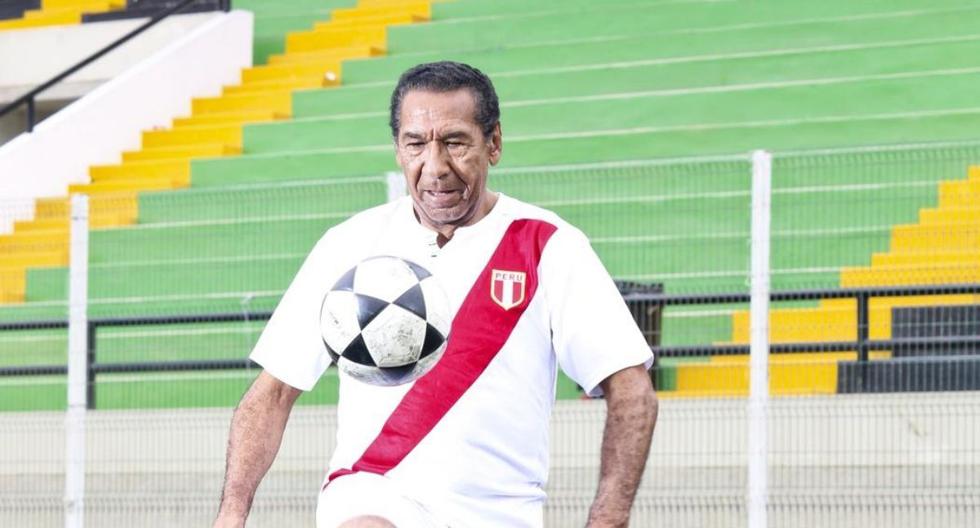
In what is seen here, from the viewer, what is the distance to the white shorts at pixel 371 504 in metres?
3.73

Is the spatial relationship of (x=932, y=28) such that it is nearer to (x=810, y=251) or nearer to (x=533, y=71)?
(x=533, y=71)

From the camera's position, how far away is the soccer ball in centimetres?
372

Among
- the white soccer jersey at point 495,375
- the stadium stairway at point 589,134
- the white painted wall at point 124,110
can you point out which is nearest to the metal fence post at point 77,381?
the stadium stairway at point 589,134

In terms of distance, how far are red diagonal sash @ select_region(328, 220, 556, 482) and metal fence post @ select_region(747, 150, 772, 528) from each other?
518 cm

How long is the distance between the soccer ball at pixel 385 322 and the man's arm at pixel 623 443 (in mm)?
353

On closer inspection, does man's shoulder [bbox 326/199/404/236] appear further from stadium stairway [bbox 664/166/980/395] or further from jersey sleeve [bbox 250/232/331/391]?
stadium stairway [bbox 664/166/980/395]

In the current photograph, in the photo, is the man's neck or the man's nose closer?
the man's nose

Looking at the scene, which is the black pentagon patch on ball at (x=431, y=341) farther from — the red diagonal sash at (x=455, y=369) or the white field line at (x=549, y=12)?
the white field line at (x=549, y=12)

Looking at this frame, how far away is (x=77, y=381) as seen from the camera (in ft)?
33.1

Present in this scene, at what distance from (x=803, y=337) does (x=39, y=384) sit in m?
4.24

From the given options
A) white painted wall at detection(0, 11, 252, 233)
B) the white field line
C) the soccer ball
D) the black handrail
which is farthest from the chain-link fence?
the soccer ball

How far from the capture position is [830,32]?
44.2ft

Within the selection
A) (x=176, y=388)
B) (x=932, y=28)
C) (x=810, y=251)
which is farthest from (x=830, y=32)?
(x=176, y=388)

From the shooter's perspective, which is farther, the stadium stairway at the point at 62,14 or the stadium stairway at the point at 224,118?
the stadium stairway at the point at 62,14
